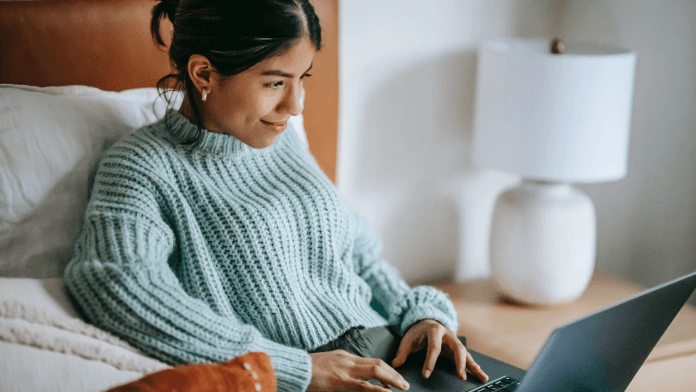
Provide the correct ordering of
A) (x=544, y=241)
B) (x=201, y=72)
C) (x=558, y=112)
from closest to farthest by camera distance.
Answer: (x=201, y=72)
(x=558, y=112)
(x=544, y=241)

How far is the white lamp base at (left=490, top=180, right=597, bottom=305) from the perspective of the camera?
5.20ft

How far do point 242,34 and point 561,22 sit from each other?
4.61ft

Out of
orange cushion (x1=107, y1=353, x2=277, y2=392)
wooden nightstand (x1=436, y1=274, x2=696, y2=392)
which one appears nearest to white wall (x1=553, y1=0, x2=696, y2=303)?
wooden nightstand (x1=436, y1=274, x2=696, y2=392)

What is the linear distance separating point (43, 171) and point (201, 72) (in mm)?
270

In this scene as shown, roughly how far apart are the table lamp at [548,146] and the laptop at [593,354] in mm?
633

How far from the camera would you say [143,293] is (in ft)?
2.65

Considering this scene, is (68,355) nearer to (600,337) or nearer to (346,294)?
(346,294)

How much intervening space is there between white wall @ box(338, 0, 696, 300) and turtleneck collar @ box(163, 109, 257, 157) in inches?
26.3

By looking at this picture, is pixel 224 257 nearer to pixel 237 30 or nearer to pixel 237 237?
pixel 237 237

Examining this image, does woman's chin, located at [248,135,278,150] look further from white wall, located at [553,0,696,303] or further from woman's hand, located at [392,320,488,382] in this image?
white wall, located at [553,0,696,303]

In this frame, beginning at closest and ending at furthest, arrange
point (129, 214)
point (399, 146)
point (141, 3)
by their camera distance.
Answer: point (129, 214) → point (141, 3) → point (399, 146)

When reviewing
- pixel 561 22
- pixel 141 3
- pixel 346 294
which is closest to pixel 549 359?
pixel 346 294

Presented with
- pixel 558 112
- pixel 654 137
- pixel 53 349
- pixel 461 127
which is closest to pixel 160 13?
pixel 53 349

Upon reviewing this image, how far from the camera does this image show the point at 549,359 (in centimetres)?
71
